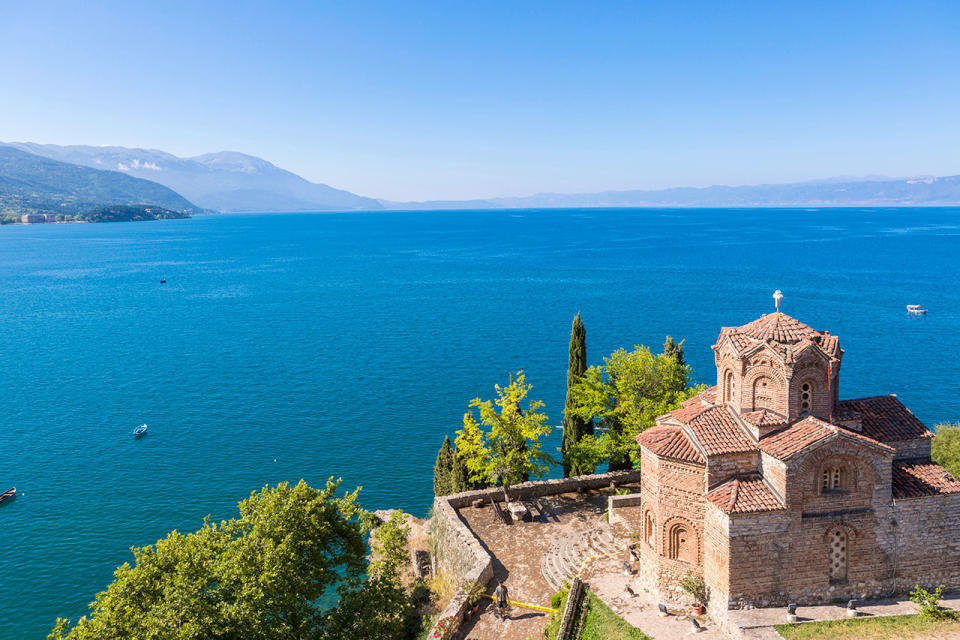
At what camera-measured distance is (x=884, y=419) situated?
24.1m

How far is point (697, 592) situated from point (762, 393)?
8032 mm

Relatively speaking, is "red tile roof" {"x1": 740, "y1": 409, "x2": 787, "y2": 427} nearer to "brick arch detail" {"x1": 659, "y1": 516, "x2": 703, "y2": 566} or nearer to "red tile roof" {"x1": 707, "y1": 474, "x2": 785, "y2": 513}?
"red tile roof" {"x1": 707, "y1": 474, "x2": 785, "y2": 513}

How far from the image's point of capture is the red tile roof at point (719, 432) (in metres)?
22.9

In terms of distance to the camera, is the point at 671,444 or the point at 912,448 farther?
the point at 671,444

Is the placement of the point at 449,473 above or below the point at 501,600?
below

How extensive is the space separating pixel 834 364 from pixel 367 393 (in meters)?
46.8

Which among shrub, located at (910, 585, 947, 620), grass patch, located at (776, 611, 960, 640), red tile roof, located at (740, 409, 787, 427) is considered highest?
red tile roof, located at (740, 409, 787, 427)

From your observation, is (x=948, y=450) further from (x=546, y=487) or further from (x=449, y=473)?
(x=449, y=473)

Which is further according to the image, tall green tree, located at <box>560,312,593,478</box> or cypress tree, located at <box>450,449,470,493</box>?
tall green tree, located at <box>560,312,593,478</box>

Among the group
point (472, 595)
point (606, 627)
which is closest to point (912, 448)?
point (606, 627)

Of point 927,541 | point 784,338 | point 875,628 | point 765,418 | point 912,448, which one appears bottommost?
point 875,628

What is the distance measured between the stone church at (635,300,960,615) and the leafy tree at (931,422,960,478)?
15.4 metres

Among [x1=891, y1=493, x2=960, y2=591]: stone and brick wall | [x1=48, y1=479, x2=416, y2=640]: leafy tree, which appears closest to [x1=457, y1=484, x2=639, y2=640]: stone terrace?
[x1=48, y1=479, x2=416, y2=640]: leafy tree

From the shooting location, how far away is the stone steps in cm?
2622
